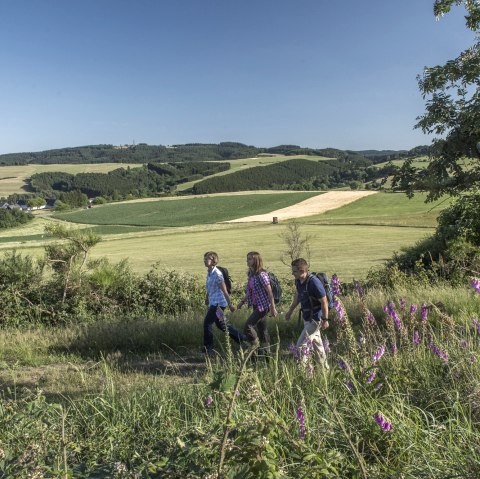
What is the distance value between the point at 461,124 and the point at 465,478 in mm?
9823

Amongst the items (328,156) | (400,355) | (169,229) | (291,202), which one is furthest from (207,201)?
(400,355)

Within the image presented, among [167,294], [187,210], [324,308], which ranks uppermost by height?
[324,308]

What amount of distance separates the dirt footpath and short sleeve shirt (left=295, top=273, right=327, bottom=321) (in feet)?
180

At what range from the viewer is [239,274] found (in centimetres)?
2658

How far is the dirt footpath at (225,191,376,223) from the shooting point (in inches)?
2495

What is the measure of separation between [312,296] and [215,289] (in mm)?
2297

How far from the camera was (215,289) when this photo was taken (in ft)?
26.3

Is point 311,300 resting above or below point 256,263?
below

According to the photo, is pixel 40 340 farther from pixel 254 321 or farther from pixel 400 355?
pixel 400 355

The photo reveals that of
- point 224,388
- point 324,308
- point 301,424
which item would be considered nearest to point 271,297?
point 324,308

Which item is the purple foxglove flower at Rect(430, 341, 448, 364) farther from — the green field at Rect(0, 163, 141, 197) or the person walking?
the green field at Rect(0, 163, 141, 197)

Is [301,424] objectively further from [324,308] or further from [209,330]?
[209,330]

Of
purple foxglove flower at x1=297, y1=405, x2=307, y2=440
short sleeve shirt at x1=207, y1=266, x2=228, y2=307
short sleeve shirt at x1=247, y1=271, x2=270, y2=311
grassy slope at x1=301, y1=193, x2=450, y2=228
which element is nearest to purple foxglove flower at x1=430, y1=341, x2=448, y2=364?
purple foxglove flower at x1=297, y1=405, x2=307, y2=440

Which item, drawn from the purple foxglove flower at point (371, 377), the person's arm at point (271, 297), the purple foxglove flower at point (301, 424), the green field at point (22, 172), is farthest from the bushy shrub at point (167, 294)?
the green field at point (22, 172)
